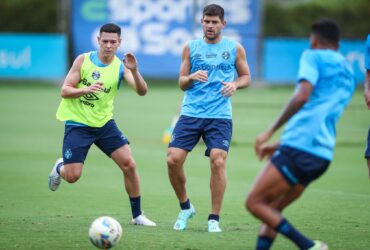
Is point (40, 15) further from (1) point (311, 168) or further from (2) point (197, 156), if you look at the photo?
(1) point (311, 168)

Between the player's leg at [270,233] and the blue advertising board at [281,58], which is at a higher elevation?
the player's leg at [270,233]

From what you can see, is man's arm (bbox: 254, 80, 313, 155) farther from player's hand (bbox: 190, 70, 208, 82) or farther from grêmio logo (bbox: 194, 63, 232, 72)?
grêmio logo (bbox: 194, 63, 232, 72)

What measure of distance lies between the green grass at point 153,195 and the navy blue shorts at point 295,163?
5.47 ft

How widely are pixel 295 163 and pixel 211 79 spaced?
304 centimetres

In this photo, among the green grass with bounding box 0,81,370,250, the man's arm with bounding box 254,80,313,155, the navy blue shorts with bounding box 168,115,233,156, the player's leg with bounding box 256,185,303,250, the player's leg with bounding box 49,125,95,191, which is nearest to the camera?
the man's arm with bounding box 254,80,313,155

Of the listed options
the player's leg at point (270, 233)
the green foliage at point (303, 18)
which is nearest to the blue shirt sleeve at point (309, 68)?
the player's leg at point (270, 233)

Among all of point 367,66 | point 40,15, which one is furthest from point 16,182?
point 40,15

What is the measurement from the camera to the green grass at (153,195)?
9.41 m

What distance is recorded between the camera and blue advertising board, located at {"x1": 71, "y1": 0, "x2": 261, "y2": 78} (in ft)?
122

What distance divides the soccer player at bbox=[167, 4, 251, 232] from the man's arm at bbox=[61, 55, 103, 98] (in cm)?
106

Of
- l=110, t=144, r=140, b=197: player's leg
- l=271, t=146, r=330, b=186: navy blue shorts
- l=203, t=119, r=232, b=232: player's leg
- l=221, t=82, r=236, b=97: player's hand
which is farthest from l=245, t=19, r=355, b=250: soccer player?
l=110, t=144, r=140, b=197: player's leg

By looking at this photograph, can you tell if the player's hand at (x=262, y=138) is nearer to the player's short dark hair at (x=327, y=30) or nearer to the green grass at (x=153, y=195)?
the player's short dark hair at (x=327, y=30)

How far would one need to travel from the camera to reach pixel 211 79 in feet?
33.8

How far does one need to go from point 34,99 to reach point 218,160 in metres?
22.8
